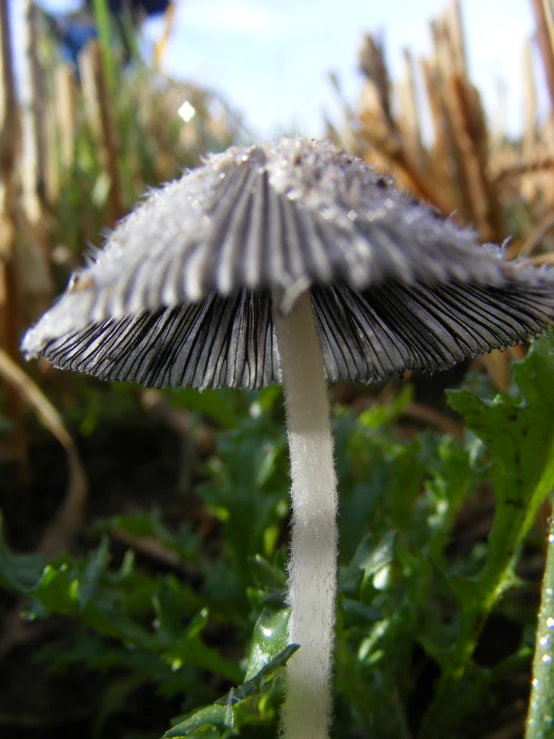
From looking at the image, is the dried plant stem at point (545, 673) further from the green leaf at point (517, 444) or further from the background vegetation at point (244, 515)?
the green leaf at point (517, 444)

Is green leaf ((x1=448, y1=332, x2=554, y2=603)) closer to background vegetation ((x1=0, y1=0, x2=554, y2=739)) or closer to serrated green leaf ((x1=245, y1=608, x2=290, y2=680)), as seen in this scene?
background vegetation ((x1=0, y1=0, x2=554, y2=739))

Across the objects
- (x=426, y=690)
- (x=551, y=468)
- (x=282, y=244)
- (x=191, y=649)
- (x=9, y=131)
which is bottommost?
(x=426, y=690)

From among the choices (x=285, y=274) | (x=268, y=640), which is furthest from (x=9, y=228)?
(x=285, y=274)

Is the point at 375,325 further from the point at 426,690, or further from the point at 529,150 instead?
the point at 529,150

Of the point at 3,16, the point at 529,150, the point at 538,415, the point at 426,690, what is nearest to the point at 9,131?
the point at 3,16

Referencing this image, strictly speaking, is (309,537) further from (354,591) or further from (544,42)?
(544,42)

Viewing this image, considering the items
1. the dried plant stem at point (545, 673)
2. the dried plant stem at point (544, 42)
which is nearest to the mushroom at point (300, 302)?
the dried plant stem at point (545, 673)

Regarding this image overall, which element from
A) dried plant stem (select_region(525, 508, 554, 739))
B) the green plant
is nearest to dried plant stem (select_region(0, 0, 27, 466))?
the green plant
